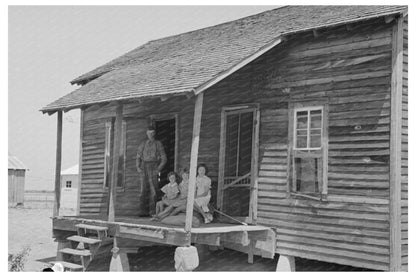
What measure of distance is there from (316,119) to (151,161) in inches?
190

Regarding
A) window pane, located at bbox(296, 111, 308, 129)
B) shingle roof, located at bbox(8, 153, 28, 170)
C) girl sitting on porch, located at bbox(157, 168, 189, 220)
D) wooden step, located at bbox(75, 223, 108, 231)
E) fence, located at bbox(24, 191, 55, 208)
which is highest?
window pane, located at bbox(296, 111, 308, 129)

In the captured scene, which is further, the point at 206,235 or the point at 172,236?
the point at 206,235

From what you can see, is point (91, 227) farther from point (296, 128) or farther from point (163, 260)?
point (296, 128)

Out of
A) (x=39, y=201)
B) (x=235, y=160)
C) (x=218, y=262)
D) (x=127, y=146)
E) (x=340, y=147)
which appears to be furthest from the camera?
(x=39, y=201)

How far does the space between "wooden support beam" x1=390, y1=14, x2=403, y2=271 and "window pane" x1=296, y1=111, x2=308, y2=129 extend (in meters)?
1.96

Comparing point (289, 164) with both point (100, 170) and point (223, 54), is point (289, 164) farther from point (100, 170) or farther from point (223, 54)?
point (100, 170)

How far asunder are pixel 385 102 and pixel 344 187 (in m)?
1.83

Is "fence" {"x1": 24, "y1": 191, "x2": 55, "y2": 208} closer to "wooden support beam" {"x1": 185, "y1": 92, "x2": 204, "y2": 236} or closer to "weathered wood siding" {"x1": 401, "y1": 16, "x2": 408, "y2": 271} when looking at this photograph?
"wooden support beam" {"x1": 185, "y1": 92, "x2": 204, "y2": 236}

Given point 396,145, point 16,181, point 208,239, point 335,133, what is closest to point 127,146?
point 208,239

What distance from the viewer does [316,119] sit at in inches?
458

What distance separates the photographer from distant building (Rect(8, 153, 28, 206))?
40.8 m

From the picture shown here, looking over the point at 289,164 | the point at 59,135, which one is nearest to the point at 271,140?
the point at 289,164

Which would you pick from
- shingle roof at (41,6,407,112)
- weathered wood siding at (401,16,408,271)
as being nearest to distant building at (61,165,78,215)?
shingle roof at (41,6,407,112)

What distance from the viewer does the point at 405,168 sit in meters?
10.5
